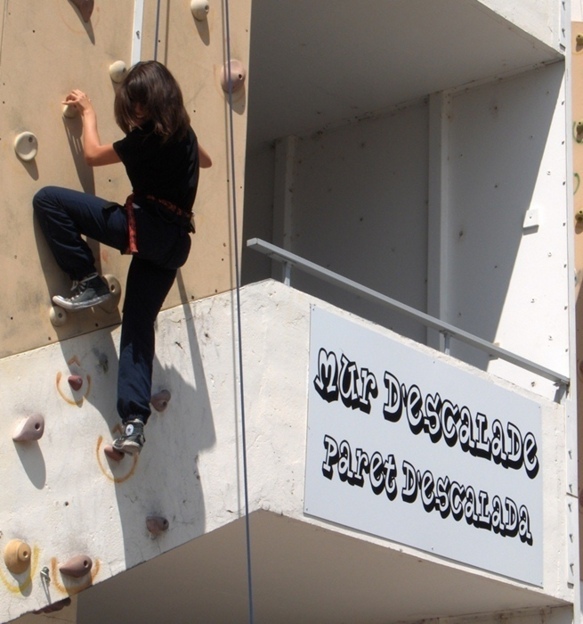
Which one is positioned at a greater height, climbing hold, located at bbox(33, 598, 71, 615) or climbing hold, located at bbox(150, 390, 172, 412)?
climbing hold, located at bbox(150, 390, 172, 412)

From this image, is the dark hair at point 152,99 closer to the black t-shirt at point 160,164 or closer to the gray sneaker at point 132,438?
the black t-shirt at point 160,164

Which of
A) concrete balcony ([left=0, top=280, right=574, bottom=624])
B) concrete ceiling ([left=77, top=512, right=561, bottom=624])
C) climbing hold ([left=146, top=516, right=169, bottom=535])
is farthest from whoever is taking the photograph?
concrete ceiling ([left=77, top=512, right=561, bottom=624])

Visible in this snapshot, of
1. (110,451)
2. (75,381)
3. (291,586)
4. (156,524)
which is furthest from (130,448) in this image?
(291,586)

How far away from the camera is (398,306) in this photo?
7410 mm

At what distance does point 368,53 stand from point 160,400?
4406mm

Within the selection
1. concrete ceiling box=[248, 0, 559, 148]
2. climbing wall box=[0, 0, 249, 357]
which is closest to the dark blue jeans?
climbing wall box=[0, 0, 249, 357]

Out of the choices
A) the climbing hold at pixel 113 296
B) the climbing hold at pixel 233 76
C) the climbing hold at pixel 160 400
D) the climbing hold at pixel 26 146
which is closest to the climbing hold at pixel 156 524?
the climbing hold at pixel 160 400

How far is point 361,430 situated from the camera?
7.12 m

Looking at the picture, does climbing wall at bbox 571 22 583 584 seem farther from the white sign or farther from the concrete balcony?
the concrete balcony

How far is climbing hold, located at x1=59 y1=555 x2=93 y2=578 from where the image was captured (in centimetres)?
567

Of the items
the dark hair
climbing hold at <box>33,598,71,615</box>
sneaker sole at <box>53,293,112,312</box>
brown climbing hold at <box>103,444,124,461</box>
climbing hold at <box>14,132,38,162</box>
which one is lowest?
climbing hold at <box>33,598,71,615</box>

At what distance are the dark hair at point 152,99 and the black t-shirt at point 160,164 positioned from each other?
0.20 ft

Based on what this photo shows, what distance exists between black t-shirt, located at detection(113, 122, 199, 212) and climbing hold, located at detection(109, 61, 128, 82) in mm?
682

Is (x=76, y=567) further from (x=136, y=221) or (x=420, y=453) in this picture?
(x=420, y=453)
